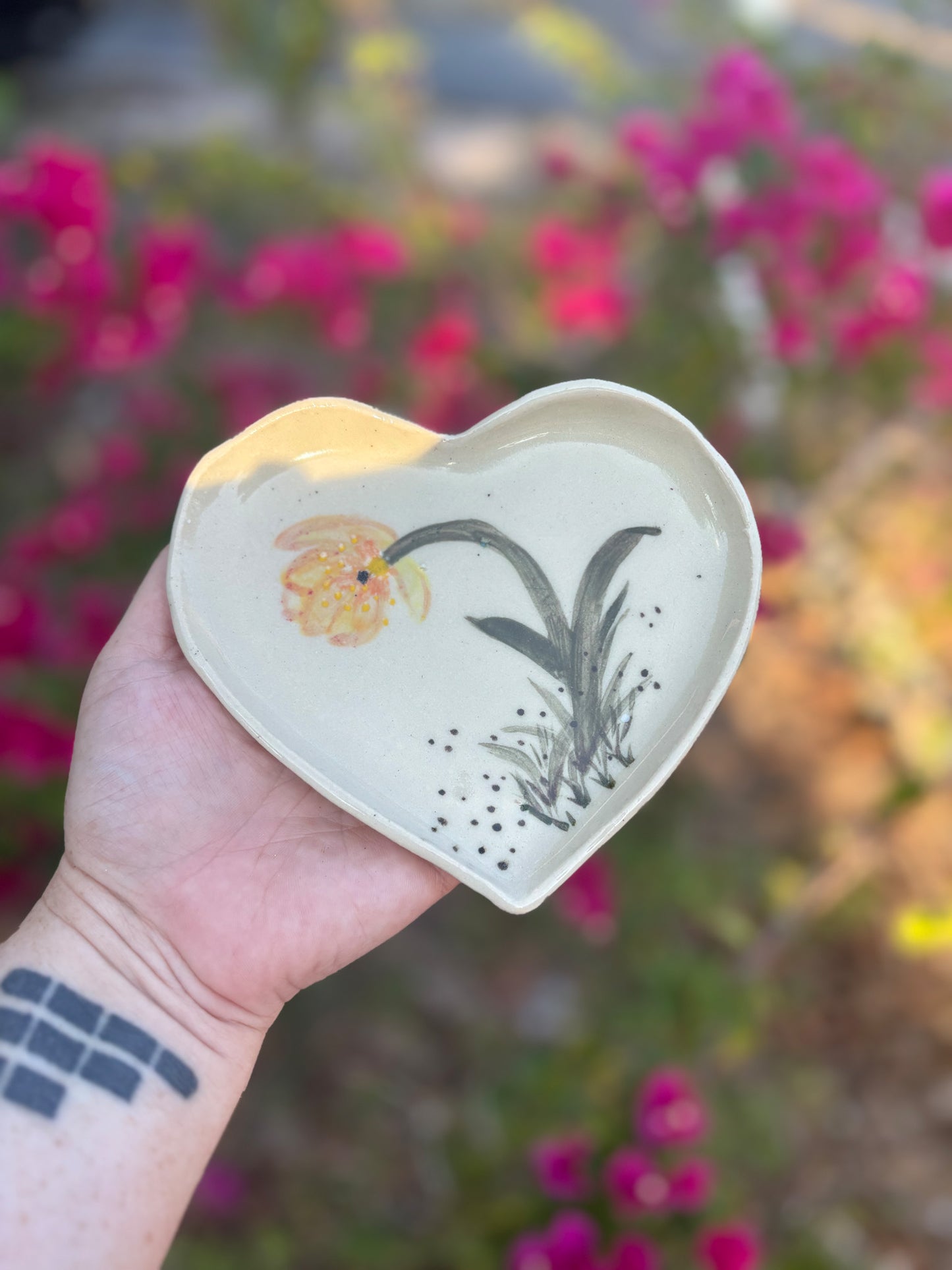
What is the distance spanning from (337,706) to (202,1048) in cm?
Answer: 39

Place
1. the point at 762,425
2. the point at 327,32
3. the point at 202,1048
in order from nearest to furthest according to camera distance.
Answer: the point at 202,1048 → the point at 762,425 → the point at 327,32

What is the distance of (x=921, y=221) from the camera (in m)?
1.55

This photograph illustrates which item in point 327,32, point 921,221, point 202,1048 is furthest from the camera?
point 327,32

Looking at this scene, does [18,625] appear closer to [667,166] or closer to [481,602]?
[481,602]

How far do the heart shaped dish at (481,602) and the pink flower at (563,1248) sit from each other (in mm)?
424

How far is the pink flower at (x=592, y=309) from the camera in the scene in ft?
6.39

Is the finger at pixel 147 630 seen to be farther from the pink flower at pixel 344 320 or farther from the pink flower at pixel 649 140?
the pink flower at pixel 649 140

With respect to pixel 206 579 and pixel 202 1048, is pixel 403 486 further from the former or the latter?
pixel 202 1048

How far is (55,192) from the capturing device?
1467mm

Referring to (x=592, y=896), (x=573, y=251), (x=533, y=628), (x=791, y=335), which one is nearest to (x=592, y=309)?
(x=573, y=251)

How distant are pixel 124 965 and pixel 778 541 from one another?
1.01m

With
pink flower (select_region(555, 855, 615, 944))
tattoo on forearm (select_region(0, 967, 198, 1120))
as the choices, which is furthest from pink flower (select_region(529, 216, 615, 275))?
tattoo on forearm (select_region(0, 967, 198, 1120))

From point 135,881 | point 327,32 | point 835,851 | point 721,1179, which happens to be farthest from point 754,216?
point 327,32

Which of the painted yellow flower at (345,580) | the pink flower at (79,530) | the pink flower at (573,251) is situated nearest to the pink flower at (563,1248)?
the painted yellow flower at (345,580)
